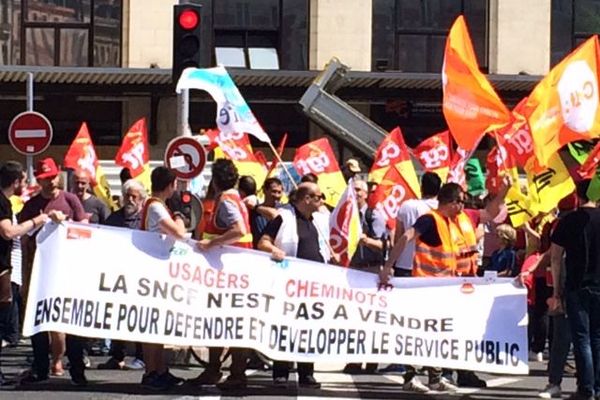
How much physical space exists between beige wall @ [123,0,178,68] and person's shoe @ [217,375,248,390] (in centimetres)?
1930

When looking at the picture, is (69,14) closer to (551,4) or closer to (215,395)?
(551,4)

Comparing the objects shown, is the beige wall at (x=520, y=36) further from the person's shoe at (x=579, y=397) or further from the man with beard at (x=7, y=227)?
the man with beard at (x=7, y=227)

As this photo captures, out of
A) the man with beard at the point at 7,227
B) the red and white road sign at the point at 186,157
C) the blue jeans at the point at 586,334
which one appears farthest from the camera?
the red and white road sign at the point at 186,157

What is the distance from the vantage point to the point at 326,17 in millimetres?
30953

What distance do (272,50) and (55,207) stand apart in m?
19.3

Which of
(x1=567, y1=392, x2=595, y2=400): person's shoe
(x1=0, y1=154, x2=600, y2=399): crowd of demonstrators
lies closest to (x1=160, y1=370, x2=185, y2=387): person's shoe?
(x1=0, y1=154, x2=600, y2=399): crowd of demonstrators

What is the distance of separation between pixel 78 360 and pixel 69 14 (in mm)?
20416

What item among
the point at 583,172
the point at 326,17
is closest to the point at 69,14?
the point at 326,17

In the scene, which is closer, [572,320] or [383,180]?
[572,320]

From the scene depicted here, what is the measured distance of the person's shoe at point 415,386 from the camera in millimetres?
11906

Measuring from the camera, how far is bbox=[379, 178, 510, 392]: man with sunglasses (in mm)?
11602

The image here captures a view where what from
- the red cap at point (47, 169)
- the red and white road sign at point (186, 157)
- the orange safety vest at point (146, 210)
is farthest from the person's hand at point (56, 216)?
the red and white road sign at point (186, 157)

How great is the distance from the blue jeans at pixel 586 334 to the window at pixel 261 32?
20.0 m

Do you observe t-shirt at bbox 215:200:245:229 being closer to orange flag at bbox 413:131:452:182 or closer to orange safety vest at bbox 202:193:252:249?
orange safety vest at bbox 202:193:252:249
